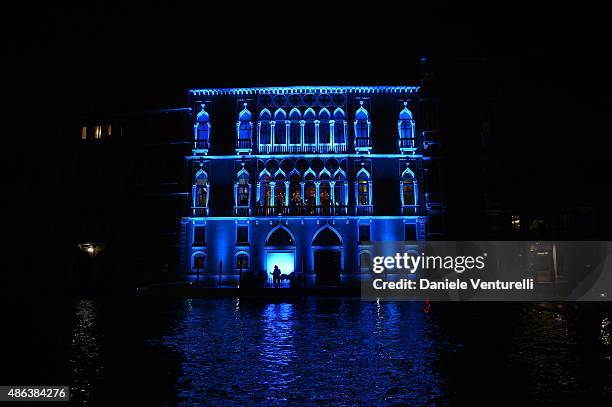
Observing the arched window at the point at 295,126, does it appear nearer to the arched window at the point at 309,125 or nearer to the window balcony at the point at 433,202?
the arched window at the point at 309,125

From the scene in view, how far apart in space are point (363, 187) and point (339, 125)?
4.80 m

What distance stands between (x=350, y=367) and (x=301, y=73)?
28.4 m

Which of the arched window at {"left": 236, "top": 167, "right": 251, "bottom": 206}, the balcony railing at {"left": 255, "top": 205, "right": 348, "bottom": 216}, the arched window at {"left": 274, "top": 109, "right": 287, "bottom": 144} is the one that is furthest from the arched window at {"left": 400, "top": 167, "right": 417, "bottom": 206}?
the arched window at {"left": 236, "top": 167, "right": 251, "bottom": 206}

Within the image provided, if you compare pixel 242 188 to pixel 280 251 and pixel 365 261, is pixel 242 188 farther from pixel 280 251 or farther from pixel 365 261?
pixel 365 261

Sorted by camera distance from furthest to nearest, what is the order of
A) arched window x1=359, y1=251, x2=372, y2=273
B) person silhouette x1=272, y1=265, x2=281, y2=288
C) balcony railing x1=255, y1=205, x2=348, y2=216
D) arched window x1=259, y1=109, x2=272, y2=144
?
arched window x1=259, y1=109, x2=272, y2=144
arched window x1=359, y1=251, x2=372, y2=273
balcony railing x1=255, y1=205, x2=348, y2=216
person silhouette x1=272, y1=265, x2=281, y2=288

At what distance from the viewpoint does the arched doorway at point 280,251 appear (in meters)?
34.6

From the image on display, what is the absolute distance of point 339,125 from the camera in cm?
3525

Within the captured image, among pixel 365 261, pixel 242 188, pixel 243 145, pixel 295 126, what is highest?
pixel 295 126

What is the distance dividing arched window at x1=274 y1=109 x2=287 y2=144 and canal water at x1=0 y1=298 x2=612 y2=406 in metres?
18.1

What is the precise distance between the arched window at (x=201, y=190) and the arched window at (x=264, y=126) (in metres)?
4.94

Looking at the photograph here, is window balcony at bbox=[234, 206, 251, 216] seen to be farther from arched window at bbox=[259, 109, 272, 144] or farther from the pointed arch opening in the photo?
the pointed arch opening

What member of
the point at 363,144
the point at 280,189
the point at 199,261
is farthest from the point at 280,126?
the point at 199,261

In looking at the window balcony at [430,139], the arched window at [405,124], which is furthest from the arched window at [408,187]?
the arched window at [405,124]

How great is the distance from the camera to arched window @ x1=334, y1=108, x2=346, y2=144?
115 ft
